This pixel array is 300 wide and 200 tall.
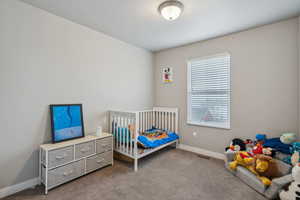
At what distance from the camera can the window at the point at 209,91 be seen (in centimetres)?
293

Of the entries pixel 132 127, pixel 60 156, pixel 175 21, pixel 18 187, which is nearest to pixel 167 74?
pixel 175 21

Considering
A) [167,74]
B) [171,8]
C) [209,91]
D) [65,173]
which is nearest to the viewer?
[171,8]

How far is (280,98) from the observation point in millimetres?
2350

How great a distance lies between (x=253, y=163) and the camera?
2.09m

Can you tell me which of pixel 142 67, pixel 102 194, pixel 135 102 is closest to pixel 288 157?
pixel 102 194

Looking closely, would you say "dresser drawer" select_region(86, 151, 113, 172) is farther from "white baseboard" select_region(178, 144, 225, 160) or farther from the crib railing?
"white baseboard" select_region(178, 144, 225, 160)

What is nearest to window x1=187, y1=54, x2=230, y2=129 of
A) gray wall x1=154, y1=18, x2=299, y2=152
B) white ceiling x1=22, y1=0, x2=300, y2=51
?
gray wall x1=154, y1=18, x2=299, y2=152

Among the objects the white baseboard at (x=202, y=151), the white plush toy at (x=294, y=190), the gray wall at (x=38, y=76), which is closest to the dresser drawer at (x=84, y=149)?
the gray wall at (x=38, y=76)

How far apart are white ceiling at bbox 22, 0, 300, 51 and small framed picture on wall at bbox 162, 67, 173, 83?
93 centimetres

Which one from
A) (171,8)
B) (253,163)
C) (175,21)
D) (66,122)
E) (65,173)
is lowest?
(65,173)

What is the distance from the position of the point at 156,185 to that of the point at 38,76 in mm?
2255

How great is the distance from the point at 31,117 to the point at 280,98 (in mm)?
3739

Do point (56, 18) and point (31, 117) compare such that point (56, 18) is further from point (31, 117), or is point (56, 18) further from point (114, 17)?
point (31, 117)

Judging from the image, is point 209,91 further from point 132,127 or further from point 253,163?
point 132,127
